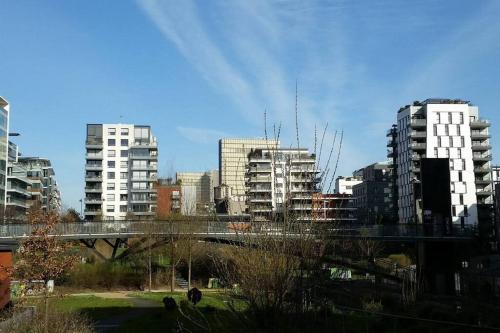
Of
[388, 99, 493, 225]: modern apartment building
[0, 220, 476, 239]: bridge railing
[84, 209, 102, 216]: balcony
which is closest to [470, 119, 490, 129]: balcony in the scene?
[388, 99, 493, 225]: modern apartment building

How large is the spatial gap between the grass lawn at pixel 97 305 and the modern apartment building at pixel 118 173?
69.6 meters

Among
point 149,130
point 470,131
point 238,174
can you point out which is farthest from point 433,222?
point 149,130

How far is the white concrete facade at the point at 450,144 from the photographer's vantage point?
92.6 meters

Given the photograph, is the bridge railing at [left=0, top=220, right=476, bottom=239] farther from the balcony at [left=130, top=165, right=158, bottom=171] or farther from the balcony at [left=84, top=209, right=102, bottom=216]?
the balcony at [left=130, top=165, right=158, bottom=171]

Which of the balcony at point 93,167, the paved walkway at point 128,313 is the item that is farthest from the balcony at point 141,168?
the paved walkway at point 128,313

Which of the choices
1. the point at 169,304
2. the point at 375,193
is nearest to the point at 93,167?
the point at 375,193

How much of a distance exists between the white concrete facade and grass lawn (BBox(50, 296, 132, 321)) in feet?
212

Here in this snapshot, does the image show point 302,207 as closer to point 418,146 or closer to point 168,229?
point 168,229

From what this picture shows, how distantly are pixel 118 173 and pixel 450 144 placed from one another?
201 ft

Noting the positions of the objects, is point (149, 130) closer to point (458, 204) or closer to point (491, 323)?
point (458, 204)

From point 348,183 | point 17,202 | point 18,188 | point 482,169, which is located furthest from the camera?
point 348,183

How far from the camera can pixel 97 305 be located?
1341 inches

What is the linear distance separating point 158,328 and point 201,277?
27127 millimetres

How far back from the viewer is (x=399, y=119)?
330 ft
